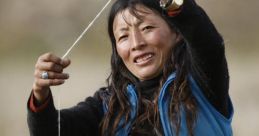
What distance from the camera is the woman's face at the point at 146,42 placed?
1.99 meters

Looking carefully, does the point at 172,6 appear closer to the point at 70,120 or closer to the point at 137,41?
the point at 137,41

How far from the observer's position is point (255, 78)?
5039 mm

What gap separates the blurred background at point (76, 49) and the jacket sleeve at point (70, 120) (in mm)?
2268

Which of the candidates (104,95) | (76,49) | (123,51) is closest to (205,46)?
(123,51)

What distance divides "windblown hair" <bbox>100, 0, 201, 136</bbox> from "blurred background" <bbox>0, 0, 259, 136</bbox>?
2.28 meters

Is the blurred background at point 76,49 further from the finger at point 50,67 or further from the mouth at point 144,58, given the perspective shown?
the finger at point 50,67

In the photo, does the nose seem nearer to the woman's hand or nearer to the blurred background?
the woman's hand

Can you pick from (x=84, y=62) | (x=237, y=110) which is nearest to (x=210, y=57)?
(x=237, y=110)

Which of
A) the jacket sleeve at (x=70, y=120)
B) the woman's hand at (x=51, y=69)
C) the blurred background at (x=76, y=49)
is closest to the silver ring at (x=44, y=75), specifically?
the woman's hand at (x=51, y=69)

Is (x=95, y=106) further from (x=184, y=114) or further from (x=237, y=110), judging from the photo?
(x=237, y=110)

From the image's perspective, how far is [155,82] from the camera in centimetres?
203

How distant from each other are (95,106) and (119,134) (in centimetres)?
16

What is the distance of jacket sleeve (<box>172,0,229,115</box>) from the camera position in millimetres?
1878

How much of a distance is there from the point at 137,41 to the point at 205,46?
202 millimetres
